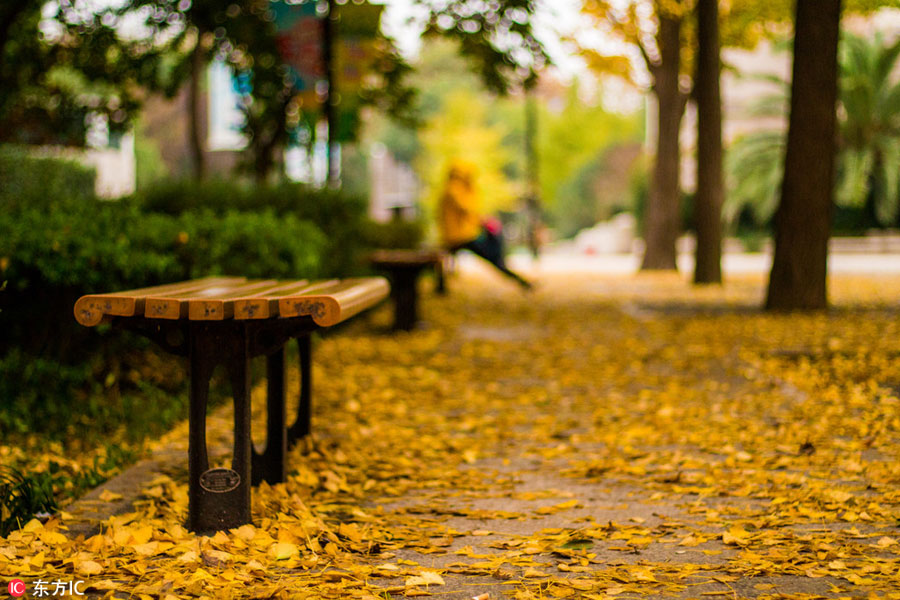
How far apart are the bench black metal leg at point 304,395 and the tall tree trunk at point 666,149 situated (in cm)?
1725

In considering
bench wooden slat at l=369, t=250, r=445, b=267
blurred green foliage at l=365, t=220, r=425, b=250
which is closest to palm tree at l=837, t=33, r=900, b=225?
blurred green foliage at l=365, t=220, r=425, b=250

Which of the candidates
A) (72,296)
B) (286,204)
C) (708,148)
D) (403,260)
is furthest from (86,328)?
(708,148)

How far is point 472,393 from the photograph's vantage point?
23.7ft

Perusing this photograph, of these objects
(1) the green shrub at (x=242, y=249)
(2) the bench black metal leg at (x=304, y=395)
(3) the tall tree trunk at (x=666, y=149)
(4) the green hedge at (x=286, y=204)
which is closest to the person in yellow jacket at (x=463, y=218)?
(4) the green hedge at (x=286, y=204)

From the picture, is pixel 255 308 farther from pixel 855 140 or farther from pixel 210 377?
pixel 855 140

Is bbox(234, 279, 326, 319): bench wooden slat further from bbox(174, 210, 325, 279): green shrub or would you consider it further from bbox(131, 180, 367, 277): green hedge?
bbox(131, 180, 367, 277): green hedge

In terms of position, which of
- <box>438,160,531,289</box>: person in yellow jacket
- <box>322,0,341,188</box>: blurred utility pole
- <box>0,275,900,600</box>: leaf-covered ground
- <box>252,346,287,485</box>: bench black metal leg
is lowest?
<box>0,275,900,600</box>: leaf-covered ground

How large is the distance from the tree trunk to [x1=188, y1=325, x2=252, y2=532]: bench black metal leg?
44.7 ft

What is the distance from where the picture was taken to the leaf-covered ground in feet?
10.7

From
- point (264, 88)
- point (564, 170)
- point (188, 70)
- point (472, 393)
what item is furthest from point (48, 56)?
point (564, 170)

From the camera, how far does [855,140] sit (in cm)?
3116

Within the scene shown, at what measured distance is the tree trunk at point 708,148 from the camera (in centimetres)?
1625

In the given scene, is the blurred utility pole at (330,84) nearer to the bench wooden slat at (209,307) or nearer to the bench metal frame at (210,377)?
the bench metal frame at (210,377)

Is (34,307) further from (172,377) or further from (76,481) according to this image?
(76,481)
